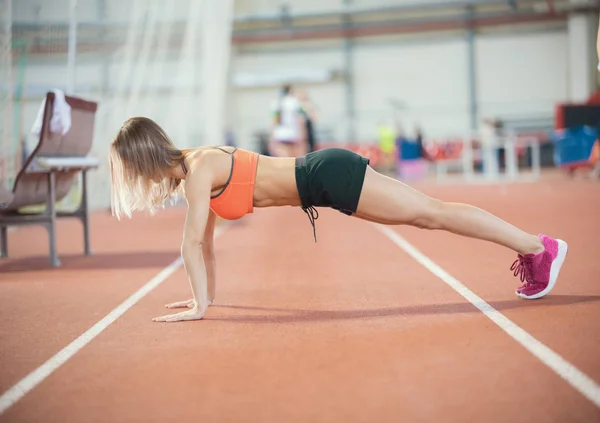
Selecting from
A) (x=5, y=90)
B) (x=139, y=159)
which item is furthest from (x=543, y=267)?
(x=5, y=90)

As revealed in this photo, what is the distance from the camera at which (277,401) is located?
2365 mm

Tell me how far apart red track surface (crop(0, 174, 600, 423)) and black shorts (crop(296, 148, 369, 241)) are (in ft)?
1.93

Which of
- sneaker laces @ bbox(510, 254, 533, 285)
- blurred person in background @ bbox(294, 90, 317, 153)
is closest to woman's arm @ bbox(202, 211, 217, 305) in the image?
sneaker laces @ bbox(510, 254, 533, 285)

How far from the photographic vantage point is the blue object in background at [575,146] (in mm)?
18641

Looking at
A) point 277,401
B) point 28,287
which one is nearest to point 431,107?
point 28,287

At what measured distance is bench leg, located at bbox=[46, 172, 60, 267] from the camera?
635 cm

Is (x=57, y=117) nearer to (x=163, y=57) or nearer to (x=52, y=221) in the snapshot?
(x=52, y=221)

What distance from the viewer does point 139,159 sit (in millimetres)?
3697

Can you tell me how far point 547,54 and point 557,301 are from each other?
27.1 meters

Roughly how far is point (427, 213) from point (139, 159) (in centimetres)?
145

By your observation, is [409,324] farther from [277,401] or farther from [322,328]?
[277,401]

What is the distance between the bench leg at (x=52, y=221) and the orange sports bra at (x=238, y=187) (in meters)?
3.02

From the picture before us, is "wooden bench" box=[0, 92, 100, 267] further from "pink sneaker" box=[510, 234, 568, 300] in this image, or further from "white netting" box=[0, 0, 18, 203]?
"pink sneaker" box=[510, 234, 568, 300]

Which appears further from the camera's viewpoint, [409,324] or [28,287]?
[28,287]
